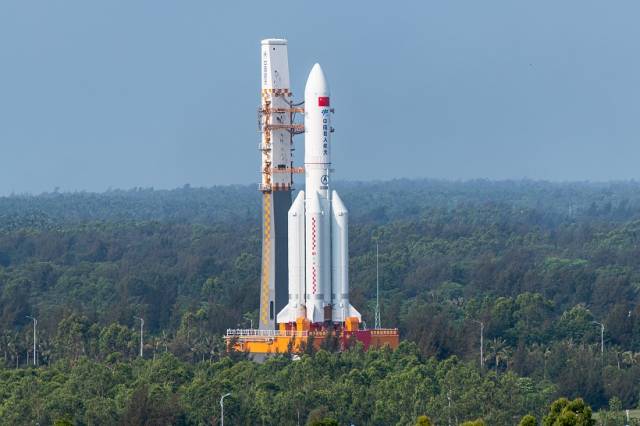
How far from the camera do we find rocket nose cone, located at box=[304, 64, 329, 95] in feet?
309

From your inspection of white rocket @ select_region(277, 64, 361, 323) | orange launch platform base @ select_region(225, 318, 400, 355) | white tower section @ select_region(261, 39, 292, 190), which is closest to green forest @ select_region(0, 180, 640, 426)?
orange launch platform base @ select_region(225, 318, 400, 355)

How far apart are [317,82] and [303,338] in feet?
32.8

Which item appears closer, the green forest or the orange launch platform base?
the green forest

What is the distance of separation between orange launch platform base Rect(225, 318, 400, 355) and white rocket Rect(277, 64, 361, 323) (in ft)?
1.55

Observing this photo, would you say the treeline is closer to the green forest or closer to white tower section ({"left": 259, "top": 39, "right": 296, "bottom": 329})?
the green forest

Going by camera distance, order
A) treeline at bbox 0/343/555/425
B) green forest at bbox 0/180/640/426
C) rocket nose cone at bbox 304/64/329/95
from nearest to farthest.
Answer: treeline at bbox 0/343/555/425 → green forest at bbox 0/180/640/426 → rocket nose cone at bbox 304/64/329/95

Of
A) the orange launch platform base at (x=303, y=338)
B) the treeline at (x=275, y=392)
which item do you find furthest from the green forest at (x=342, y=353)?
the orange launch platform base at (x=303, y=338)

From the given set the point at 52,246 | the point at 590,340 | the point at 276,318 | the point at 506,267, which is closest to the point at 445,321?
the point at 590,340

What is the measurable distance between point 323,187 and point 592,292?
60020 mm

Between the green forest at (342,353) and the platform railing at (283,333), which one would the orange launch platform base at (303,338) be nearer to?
the platform railing at (283,333)

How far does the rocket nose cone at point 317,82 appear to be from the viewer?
94312mm

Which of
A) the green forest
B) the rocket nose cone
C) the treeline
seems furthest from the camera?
the rocket nose cone

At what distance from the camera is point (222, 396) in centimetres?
7762

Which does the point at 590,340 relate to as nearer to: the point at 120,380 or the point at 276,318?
the point at 276,318
